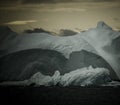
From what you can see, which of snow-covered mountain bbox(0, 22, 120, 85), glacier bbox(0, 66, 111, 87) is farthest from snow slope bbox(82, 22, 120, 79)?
glacier bbox(0, 66, 111, 87)

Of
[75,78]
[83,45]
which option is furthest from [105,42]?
[75,78]

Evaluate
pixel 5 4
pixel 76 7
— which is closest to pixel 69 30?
pixel 76 7

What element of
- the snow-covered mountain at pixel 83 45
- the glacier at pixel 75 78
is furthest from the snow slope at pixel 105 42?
the glacier at pixel 75 78

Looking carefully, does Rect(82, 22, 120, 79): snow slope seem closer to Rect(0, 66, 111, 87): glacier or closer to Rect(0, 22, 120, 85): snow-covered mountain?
Rect(0, 22, 120, 85): snow-covered mountain

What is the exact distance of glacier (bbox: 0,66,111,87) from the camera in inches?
656

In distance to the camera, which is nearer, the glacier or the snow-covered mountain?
the glacier

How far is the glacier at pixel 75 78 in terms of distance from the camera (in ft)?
54.7

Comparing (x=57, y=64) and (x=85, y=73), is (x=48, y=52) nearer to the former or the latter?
(x=57, y=64)

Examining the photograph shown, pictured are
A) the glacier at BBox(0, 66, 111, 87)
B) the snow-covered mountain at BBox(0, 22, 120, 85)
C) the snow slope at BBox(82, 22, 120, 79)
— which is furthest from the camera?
the snow slope at BBox(82, 22, 120, 79)

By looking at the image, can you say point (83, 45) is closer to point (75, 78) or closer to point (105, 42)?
point (105, 42)

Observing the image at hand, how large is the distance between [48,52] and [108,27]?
Result: 3.66 m

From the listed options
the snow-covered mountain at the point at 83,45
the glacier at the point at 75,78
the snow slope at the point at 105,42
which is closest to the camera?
the glacier at the point at 75,78

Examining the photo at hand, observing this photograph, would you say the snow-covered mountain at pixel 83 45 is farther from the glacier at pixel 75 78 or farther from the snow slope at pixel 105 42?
the glacier at pixel 75 78

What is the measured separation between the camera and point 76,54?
17.4 metres
